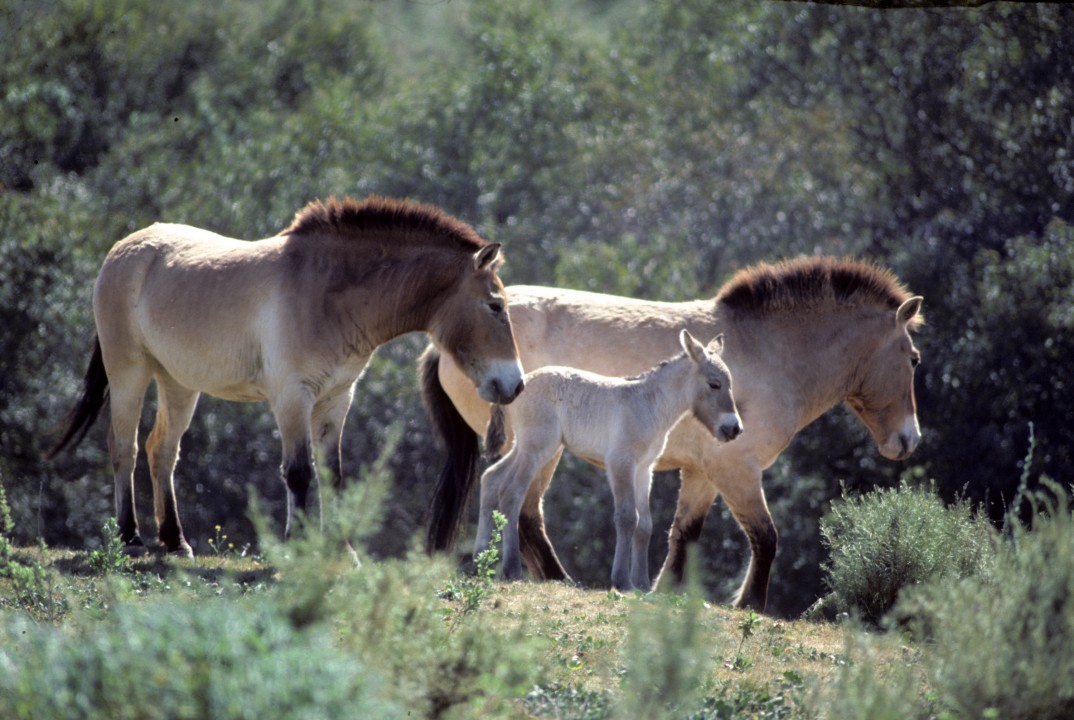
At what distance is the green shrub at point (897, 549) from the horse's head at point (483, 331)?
8.66 ft

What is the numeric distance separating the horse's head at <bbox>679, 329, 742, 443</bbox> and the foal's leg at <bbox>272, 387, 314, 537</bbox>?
2704mm

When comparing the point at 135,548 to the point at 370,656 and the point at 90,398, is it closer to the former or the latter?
the point at 90,398

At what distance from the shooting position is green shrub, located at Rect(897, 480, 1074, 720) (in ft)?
15.7

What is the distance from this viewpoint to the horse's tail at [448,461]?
10.0 metres

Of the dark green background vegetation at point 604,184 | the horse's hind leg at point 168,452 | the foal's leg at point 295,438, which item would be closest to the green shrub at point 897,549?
the foal's leg at point 295,438

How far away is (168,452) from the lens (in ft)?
32.2

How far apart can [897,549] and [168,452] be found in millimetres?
5605

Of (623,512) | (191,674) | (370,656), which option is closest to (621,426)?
(623,512)

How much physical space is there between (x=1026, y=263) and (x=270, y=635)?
15183mm

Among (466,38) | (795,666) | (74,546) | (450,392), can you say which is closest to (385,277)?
(450,392)

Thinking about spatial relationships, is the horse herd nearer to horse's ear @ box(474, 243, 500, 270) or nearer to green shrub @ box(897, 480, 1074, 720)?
horse's ear @ box(474, 243, 500, 270)

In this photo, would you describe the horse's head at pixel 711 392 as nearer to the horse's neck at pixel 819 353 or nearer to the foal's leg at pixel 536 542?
the horse's neck at pixel 819 353

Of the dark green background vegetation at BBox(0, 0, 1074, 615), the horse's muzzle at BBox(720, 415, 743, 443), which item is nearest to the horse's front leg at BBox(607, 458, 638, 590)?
the horse's muzzle at BBox(720, 415, 743, 443)

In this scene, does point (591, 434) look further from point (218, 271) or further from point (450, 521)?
point (218, 271)
